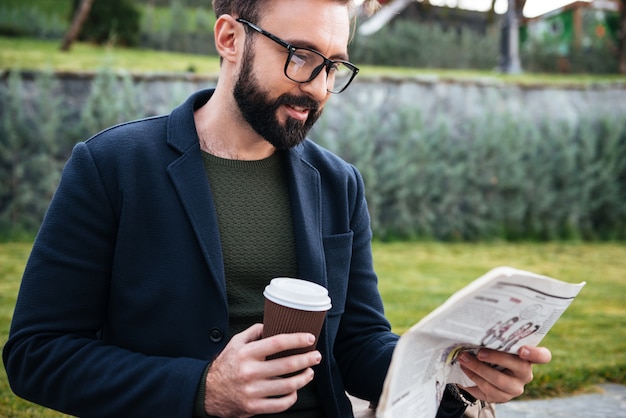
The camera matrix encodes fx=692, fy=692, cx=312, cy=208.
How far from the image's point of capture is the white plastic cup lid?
135 centimetres

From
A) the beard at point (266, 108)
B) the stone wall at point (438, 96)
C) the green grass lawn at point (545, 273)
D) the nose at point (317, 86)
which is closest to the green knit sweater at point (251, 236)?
the beard at point (266, 108)

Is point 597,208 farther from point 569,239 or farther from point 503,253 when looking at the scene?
point 503,253

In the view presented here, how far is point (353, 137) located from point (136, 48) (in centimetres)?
613

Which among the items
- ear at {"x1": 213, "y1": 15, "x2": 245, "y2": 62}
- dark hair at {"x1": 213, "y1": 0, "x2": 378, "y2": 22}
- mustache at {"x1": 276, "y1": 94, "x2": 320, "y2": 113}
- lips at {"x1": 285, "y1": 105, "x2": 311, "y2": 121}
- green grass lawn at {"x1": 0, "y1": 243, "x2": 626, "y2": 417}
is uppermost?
dark hair at {"x1": 213, "y1": 0, "x2": 378, "y2": 22}

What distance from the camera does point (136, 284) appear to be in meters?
1.62

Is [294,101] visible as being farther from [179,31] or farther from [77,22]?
[179,31]

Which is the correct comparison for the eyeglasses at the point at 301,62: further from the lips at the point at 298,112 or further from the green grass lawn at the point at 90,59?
the green grass lawn at the point at 90,59

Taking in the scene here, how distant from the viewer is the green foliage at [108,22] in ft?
39.7

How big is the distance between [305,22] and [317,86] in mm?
162

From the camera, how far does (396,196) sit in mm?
8289

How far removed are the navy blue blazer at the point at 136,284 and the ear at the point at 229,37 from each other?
0.20m

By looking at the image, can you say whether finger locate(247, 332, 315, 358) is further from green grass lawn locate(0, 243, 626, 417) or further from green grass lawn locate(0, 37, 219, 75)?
green grass lawn locate(0, 37, 219, 75)

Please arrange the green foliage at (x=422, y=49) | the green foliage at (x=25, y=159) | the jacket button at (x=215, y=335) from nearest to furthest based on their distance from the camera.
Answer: the jacket button at (x=215, y=335) → the green foliage at (x=25, y=159) → the green foliage at (x=422, y=49)

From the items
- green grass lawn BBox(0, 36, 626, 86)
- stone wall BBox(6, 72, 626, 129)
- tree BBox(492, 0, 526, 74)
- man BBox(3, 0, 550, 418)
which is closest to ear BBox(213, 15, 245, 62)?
man BBox(3, 0, 550, 418)
